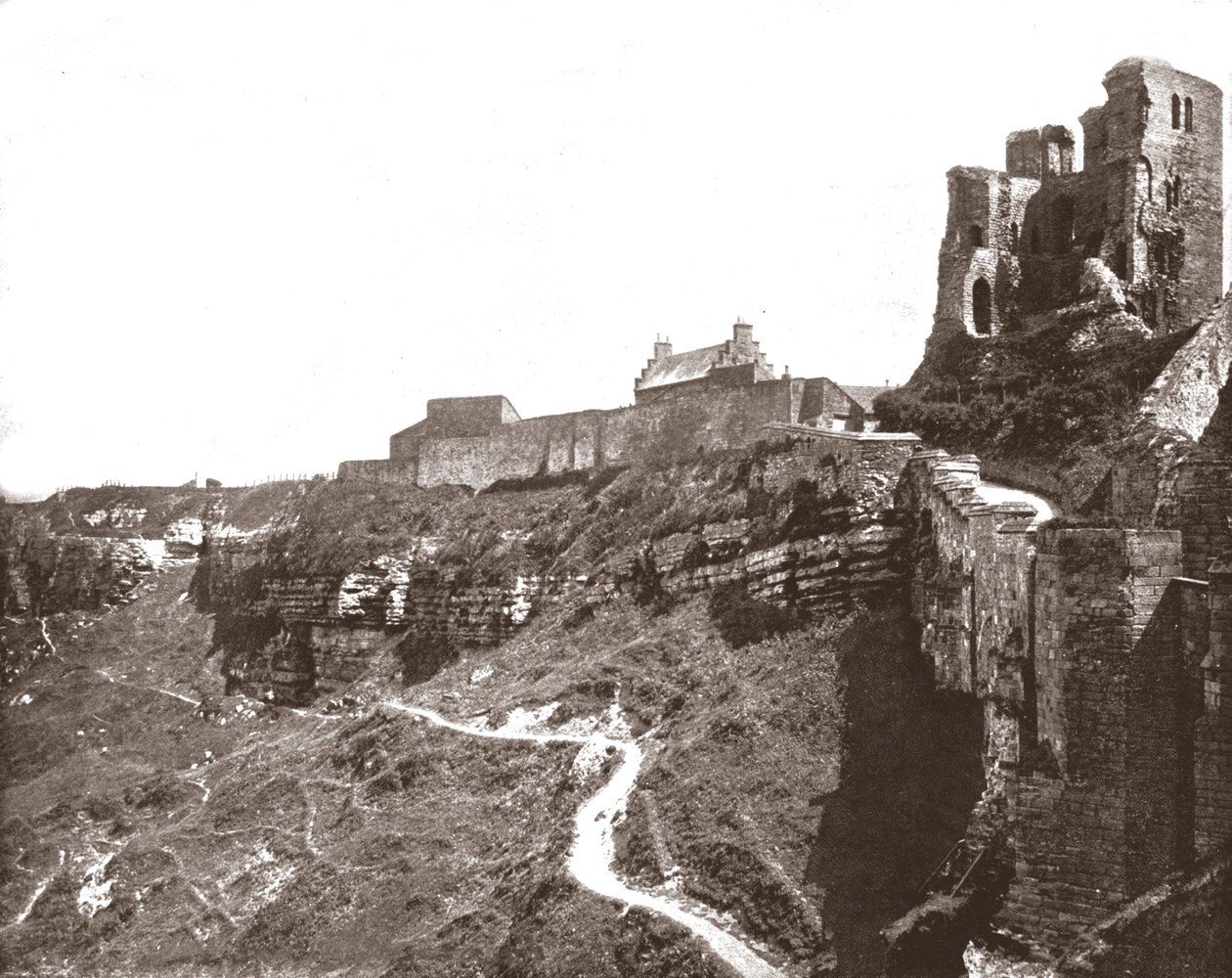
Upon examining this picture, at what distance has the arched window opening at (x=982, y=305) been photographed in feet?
122

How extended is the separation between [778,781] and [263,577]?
44830mm

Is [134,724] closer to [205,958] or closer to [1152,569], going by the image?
[205,958]

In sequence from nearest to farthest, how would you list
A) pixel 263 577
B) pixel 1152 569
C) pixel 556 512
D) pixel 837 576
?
pixel 1152 569, pixel 837 576, pixel 556 512, pixel 263 577

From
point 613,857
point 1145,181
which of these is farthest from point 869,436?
point 1145,181

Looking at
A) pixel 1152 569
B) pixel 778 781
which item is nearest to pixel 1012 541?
pixel 1152 569

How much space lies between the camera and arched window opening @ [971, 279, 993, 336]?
3712 cm

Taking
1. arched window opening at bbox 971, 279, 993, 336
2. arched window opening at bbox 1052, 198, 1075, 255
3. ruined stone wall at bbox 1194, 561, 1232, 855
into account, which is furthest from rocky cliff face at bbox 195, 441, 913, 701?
ruined stone wall at bbox 1194, 561, 1232, 855

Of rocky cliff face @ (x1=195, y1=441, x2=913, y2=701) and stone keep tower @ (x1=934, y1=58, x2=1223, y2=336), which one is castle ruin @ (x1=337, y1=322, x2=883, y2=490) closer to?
rocky cliff face @ (x1=195, y1=441, x2=913, y2=701)

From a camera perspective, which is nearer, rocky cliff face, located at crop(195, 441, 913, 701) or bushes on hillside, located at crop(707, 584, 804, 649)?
rocky cliff face, located at crop(195, 441, 913, 701)

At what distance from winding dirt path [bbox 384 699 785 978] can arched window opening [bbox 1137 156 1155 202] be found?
2079 centimetres

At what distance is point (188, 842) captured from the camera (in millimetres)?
38562

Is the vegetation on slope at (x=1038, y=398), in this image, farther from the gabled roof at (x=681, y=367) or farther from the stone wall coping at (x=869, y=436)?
the gabled roof at (x=681, y=367)

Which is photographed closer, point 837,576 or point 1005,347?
point 837,576

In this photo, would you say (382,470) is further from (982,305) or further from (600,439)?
(982,305)
